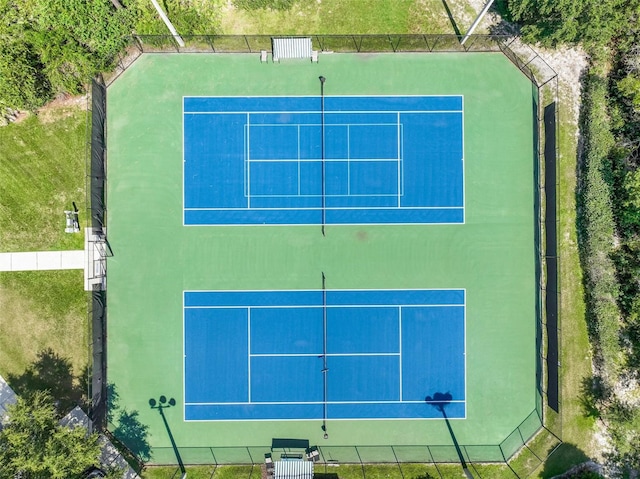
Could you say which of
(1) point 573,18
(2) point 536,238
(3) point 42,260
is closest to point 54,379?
(3) point 42,260

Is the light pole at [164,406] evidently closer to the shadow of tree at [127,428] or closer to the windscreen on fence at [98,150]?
the shadow of tree at [127,428]

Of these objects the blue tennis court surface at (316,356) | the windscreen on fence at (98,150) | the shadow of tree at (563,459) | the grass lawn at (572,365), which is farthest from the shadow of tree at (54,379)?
the grass lawn at (572,365)

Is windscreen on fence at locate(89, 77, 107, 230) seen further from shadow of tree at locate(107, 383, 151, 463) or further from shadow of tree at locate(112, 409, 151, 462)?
shadow of tree at locate(112, 409, 151, 462)

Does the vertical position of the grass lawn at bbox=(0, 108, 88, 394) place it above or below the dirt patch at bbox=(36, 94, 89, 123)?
below

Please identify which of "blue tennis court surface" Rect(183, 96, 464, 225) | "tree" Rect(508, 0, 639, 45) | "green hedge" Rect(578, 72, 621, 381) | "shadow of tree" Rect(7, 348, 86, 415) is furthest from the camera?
"blue tennis court surface" Rect(183, 96, 464, 225)

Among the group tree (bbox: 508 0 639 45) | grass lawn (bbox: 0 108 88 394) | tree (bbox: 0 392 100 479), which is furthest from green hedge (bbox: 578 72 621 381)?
grass lawn (bbox: 0 108 88 394)

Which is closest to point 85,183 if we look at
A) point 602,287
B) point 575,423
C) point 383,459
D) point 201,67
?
point 201,67
